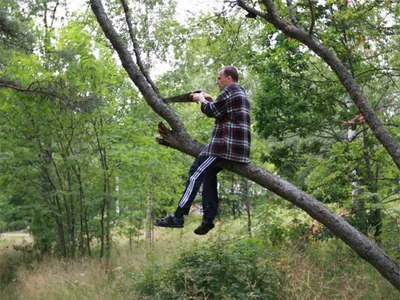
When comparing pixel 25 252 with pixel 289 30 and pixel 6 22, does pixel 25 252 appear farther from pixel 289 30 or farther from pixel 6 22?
pixel 289 30

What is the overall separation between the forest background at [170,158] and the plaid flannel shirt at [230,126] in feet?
9.65

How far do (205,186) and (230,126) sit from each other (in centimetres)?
72

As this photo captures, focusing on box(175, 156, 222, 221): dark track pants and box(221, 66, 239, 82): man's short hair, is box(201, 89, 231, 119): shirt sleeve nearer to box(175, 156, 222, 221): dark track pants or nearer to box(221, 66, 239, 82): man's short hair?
box(221, 66, 239, 82): man's short hair

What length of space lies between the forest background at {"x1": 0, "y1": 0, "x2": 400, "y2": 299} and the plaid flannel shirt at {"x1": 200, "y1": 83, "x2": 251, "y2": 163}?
294 centimetres

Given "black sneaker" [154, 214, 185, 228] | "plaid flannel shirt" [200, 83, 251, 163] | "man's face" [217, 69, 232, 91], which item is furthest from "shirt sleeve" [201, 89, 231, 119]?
"black sneaker" [154, 214, 185, 228]

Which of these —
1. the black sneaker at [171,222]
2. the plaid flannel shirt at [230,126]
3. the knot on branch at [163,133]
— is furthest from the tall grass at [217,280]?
the knot on branch at [163,133]

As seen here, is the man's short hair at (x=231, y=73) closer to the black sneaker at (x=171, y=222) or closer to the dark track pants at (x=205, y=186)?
the dark track pants at (x=205, y=186)

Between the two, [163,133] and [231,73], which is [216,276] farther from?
[231,73]

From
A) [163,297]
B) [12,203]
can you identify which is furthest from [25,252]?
[163,297]

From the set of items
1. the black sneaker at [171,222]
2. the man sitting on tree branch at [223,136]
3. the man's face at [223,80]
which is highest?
the man's face at [223,80]

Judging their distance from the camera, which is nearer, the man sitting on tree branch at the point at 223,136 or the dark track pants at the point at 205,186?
the man sitting on tree branch at the point at 223,136

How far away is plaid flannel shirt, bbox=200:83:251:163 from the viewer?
4.59 m

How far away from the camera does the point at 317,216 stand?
15.8 feet

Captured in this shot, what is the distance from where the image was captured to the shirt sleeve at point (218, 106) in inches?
183
